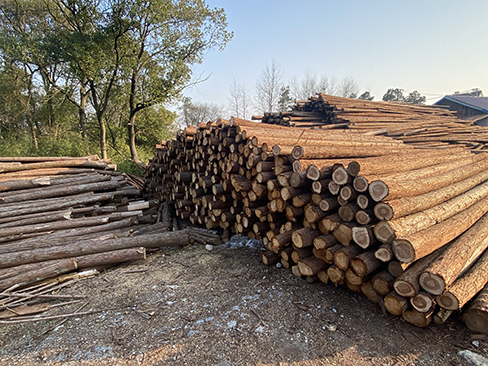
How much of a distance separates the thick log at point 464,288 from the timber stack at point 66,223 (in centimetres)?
392

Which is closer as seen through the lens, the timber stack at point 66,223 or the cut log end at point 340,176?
the cut log end at point 340,176

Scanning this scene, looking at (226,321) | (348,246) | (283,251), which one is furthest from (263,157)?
(226,321)

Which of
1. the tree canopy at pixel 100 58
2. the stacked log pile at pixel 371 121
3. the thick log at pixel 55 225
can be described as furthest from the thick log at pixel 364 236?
the tree canopy at pixel 100 58

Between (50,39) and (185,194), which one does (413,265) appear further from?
(50,39)

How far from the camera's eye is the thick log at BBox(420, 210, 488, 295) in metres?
2.48

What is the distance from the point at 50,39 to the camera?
11477mm

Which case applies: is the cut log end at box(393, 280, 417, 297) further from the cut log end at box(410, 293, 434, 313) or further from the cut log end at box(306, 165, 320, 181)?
the cut log end at box(306, 165, 320, 181)

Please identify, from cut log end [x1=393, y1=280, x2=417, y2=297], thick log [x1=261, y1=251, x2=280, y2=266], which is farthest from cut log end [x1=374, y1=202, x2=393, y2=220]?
thick log [x1=261, y1=251, x2=280, y2=266]

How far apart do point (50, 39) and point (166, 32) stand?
5.56m

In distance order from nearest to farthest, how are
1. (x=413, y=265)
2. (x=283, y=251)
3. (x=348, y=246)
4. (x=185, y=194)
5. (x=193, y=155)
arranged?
(x=413, y=265) < (x=348, y=246) < (x=283, y=251) < (x=193, y=155) < (x=185, y=194)

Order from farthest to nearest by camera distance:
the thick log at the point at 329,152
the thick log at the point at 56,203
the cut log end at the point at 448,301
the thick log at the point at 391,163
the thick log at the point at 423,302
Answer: the thick log at the point at 56,203 → the thick log at the point at 329,152 → the thick log at the point at 391,163 → the thick log at the point at 423,302 → the cut log end at the point at 448,301

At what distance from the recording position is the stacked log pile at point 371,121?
9.38 metres

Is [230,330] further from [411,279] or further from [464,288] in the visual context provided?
[464,288]

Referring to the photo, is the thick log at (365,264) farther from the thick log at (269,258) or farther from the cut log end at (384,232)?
the thick log at (269,258)
